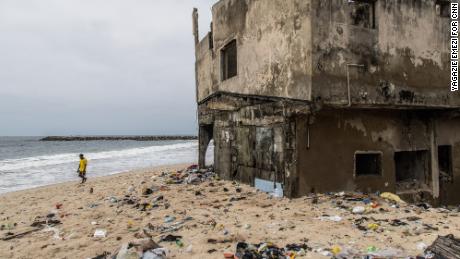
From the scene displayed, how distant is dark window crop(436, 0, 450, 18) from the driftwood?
7072mm

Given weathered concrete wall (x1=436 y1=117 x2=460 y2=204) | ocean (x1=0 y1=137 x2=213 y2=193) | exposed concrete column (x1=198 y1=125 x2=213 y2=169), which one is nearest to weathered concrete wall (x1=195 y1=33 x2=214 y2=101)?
exposed concrete column (x1=198 y1=125 x2=213 y2=169)

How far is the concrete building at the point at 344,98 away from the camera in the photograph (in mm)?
8047

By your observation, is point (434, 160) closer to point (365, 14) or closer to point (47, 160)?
point (365, 14)

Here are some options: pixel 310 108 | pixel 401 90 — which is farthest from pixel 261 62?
pixel 401 90

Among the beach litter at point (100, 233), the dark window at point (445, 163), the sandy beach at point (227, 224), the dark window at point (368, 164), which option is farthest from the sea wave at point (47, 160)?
the dark window at point (445, 163)

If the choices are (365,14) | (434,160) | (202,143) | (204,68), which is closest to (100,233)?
(365,14)

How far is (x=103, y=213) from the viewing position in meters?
8.81

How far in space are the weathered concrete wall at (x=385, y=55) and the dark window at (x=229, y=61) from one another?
4.06 metres

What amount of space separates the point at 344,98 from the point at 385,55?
65.5 inches

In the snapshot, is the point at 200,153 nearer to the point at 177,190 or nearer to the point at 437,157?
the point at 177,190

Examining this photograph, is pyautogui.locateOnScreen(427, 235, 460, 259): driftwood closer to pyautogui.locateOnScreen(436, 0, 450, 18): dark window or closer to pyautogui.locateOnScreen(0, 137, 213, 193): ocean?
pyautogui.locateOnScreen(436, 0, 450, 18): dark window

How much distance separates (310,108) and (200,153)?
7657mm

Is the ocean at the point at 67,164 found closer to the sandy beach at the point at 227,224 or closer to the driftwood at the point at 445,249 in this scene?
the sandy beach at the point at 227,224

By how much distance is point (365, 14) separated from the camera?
8.68 metres
